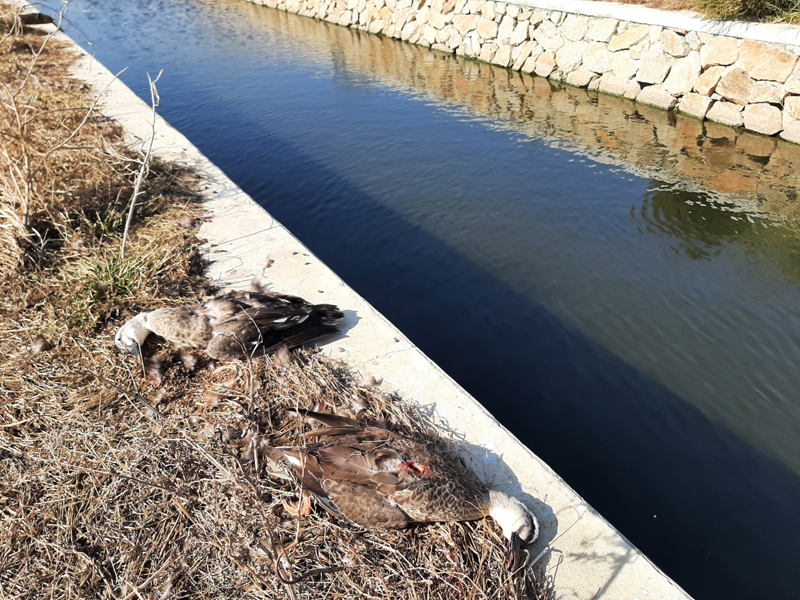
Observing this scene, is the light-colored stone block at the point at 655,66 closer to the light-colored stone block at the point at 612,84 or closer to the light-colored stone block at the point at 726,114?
the light-colored stone block at the point at 612,84

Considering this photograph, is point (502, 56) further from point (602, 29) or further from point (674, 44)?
point (674, 44)

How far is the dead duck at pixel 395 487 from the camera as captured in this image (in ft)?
9.38

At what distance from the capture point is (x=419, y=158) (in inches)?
381

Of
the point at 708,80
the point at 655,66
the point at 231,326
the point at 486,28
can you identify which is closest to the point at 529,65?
the point at 486,28

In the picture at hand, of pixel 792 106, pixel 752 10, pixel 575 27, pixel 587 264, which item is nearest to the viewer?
pixel 587 264

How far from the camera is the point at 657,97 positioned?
11594 mm

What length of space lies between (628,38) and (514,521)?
1221cm

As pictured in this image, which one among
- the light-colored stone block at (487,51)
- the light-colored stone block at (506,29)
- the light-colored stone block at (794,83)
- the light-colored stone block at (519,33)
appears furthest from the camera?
the light-colored stone block at (487,51)

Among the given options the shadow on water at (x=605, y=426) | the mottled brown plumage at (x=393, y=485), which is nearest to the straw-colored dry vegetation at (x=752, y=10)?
the shadow on water at (x=605, y=426)

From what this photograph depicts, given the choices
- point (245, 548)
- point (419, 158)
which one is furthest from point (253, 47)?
point (245, 548)

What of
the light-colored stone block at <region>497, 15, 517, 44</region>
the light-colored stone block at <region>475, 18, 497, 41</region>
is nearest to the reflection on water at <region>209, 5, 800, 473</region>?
the light-colored stone block at <region>497, 15, 517, 44</region>

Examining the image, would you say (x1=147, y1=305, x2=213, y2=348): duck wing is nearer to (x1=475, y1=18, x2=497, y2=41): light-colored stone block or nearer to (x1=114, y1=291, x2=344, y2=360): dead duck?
(x1=114, y1=291, x2=344, y2=360): dead duck

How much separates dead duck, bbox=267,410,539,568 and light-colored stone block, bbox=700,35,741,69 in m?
10.8

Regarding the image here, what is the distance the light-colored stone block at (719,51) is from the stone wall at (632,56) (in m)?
0.02
